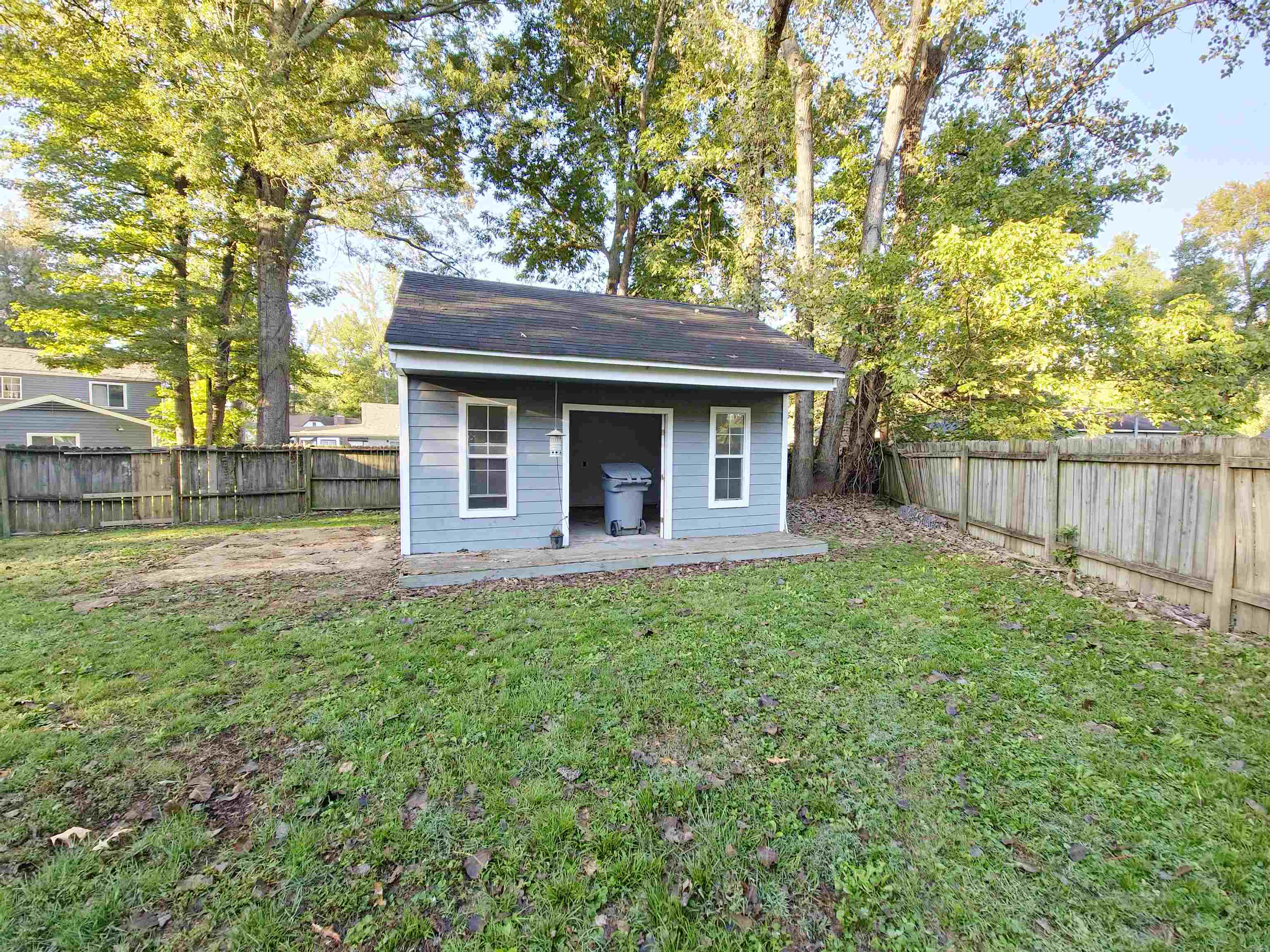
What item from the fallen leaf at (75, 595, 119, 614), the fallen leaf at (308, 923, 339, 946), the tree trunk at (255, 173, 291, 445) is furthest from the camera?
the tree trunk at (255, 173, 291, 445)

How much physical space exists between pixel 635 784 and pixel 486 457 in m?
4.91

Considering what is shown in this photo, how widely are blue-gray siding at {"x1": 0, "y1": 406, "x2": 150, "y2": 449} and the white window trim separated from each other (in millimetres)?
20728

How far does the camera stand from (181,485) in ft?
31.1

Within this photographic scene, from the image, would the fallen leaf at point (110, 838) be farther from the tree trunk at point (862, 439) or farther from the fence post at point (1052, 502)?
the tree trunk at point (862, 439)

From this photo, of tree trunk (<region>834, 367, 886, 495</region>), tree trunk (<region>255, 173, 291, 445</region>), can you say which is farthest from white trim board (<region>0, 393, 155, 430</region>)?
tree trunk (<region>834, 367, 886, 495</region>)

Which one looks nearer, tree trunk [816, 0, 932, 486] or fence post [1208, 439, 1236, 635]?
fence post [1208, 439, 1236, 635]

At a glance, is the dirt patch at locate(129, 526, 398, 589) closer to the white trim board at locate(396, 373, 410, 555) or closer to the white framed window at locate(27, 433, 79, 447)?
the white trim board at locate(396, 373, 410, 555)

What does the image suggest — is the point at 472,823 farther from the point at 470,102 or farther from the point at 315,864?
the point at 470,102

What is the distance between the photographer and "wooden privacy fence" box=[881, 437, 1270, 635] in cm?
379

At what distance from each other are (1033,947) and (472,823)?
6.67 feet

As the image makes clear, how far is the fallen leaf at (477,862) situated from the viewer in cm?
196

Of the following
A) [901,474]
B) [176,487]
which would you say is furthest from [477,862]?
[176,487]

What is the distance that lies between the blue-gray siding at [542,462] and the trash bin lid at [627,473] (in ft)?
1.54

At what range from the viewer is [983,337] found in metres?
9.59
